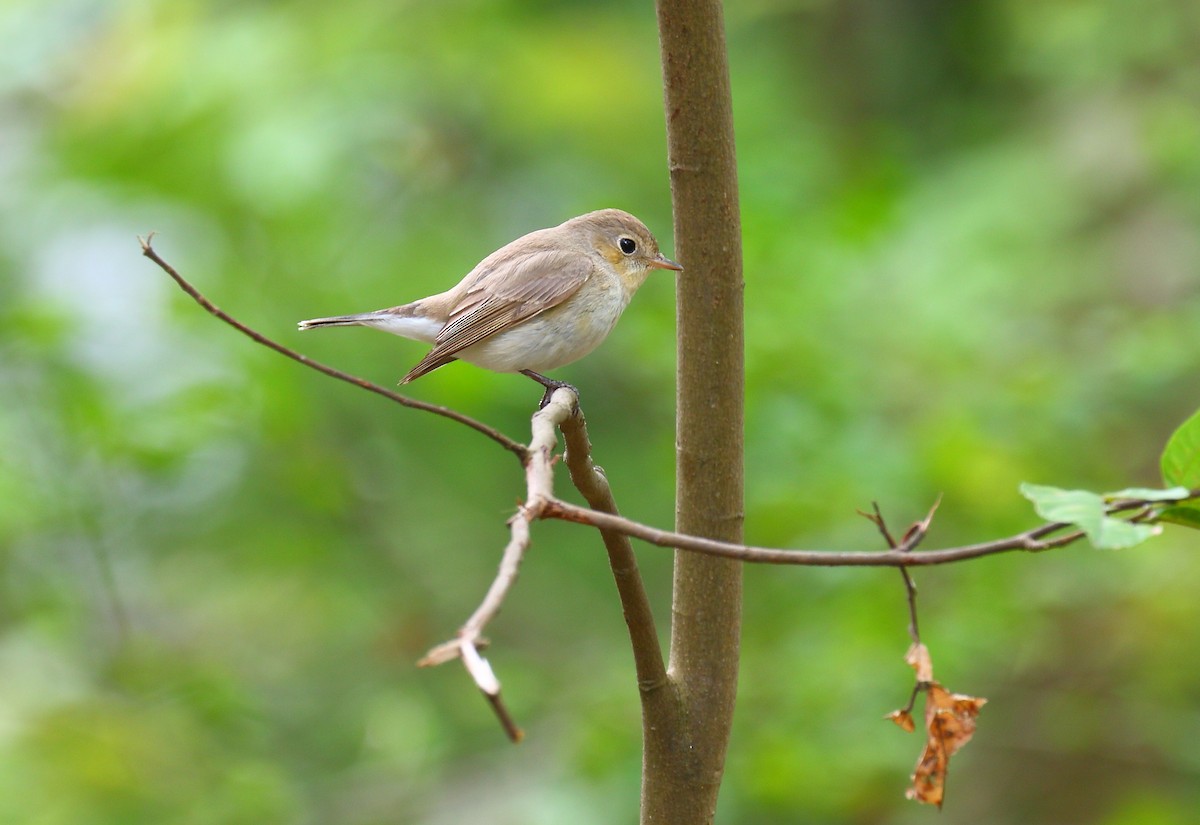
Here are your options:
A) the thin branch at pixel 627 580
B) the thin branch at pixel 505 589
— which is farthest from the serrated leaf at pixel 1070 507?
the thin branch at pixel 627 580

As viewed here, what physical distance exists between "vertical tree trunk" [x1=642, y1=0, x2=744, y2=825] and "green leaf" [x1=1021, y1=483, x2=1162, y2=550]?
25.9 inches

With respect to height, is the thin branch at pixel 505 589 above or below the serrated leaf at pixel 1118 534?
below

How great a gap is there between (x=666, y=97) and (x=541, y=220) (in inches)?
138

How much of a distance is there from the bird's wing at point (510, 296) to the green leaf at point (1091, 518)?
1.50 m

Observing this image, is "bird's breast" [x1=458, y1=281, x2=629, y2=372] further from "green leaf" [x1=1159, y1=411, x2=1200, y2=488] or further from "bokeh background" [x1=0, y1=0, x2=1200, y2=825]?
"green leaf" [x1=1159, y1=411, x2=1200, y2=488]

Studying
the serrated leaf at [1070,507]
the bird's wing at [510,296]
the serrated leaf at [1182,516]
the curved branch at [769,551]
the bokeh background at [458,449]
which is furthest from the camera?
the bokeh background at [458,449]

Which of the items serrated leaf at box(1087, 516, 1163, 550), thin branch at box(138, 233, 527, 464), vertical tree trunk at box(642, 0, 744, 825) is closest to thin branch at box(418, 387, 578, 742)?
thin branch at box(138, 233, 527, 464)

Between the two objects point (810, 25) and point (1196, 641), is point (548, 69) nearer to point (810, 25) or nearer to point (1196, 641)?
point (810, 25)

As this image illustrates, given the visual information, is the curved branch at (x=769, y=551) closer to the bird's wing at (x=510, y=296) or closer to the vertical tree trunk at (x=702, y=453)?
the vertical tree trunk at (x=702, y=453)

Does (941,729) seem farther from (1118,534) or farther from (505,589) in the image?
(505,589)

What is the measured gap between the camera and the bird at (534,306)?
2762 millimetres

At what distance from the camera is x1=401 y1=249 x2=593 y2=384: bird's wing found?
2.74m

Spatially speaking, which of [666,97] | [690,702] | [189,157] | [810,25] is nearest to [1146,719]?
[690,702]

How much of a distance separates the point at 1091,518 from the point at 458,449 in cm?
359
